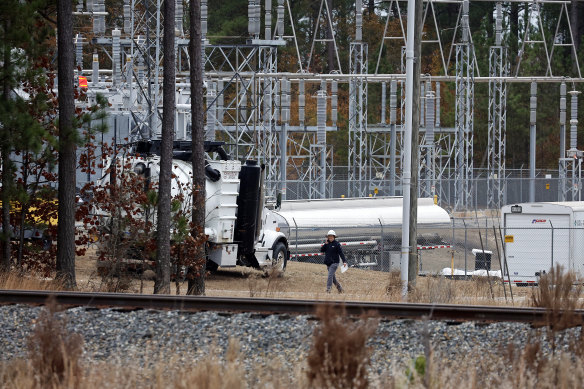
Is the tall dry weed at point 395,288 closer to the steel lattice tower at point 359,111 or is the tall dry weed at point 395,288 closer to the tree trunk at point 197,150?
the tree trunk at point 197,150

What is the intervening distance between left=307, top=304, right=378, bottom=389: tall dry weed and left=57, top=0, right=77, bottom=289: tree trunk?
10.7m

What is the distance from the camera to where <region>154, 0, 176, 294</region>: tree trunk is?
19078 millimetres

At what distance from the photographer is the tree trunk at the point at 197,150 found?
19.8m

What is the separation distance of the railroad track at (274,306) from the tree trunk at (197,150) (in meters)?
7.14

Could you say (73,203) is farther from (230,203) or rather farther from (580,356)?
(580,356)

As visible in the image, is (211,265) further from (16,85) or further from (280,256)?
(16,85)

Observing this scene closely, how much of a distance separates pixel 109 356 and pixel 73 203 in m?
9.51

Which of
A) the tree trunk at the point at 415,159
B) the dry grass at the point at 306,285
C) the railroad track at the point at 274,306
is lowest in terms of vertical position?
the dry grass at the point at 306,285

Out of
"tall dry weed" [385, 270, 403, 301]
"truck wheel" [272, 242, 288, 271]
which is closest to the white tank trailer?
"truck wheel" [272, 242, 288, 271]

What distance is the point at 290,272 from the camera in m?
27.3

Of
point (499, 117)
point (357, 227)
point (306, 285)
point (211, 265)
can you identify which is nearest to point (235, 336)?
point (306, 285)

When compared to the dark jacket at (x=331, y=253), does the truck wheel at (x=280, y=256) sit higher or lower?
lower

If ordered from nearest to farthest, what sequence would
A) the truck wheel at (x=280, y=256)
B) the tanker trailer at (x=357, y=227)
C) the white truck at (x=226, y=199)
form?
1. the white truck at (x=226, y=199)
2. the truck wheel at (x=280, y=256)
3. the tanker trailer at (x=357, y=227)

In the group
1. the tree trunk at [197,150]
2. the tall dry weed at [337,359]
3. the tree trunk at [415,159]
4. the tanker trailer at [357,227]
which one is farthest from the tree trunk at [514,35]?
the tall dry weed at [337,359]
